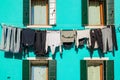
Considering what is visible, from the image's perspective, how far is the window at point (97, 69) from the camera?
16016 millimetres

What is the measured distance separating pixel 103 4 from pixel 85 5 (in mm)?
764

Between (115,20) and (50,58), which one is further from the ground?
(115,20)

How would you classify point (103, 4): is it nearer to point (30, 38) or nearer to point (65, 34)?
point (65, 34)

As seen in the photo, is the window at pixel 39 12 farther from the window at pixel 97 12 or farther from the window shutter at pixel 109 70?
the window shutter at pixel 109 70

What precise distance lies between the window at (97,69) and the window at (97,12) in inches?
55.1

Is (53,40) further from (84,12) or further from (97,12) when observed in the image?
(97,12)

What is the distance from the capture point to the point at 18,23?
52.6 ft

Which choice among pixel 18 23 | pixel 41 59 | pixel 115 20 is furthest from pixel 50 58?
pixel 115 20

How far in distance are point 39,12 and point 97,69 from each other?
292cm

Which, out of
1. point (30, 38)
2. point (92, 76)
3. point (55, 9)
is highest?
point (55, 9)

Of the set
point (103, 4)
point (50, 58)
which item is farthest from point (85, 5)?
point (50, 58)

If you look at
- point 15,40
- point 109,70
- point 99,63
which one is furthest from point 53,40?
point 109,70

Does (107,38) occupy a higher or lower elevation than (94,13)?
lower

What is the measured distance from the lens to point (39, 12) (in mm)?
16469
